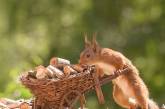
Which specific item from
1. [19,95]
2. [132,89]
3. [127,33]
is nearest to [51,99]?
[132,89]

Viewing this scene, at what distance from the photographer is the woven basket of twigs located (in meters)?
2.87

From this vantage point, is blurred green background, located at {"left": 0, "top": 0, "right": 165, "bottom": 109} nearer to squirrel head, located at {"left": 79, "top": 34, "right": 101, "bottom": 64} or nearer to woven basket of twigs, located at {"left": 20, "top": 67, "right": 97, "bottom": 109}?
squirrel head, located at {"left": 79, "top": 34, "right": 101, "bottom": 64}

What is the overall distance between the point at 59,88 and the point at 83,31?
8.50m

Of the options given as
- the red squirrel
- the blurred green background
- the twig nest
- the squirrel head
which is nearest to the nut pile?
the twig nest

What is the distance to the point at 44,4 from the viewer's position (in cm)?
1275

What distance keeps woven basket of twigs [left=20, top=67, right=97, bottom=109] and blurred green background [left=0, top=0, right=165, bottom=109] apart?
22.4 ft

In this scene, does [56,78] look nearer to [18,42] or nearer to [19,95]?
[19,95]

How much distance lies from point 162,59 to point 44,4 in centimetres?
248

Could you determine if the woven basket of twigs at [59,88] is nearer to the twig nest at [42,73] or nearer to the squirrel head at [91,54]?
the twig nest at [42,73]

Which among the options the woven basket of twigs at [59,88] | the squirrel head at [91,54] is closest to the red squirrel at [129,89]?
the woven basket of twigs at [59,88]

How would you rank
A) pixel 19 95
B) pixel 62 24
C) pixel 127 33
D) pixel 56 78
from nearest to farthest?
pixel 56 78, pixel 19 95, pixel 127 33, pixel 62 24

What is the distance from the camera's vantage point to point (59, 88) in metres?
2.89

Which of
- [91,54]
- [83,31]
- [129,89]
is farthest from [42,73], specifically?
[83,31]

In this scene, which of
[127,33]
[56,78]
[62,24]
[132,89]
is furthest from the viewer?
[62,24]
